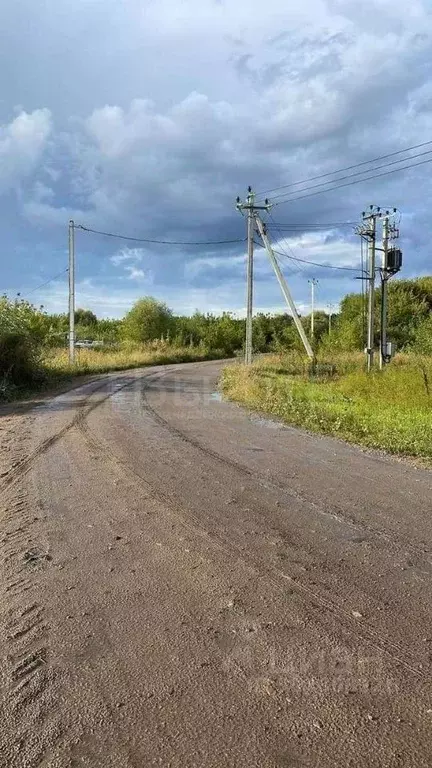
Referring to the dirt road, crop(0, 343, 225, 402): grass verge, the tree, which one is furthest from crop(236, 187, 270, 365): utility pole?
the tree

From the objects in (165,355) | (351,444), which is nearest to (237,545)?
(351,444)

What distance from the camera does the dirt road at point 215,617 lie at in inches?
93.7

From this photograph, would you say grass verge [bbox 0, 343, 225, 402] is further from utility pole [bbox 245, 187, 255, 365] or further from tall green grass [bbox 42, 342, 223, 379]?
utility pole [bbox 245, 187, 255, 365]

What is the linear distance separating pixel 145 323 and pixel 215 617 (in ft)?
193

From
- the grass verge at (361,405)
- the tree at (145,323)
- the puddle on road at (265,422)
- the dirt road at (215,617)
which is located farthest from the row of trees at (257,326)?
the dirt road at (215,617)

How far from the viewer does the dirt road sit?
2379 mm

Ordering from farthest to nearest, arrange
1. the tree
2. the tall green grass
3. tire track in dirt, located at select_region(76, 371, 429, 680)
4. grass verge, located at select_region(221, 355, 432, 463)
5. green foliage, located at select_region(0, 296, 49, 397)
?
the tree < the tall green grass < green foliage, located at select_region(0, 296, 49, 397) < grass verge, located at select_region(221, 355, 432, 463) < tire track in dirt, located at select_region(76, 371, 429, 680)

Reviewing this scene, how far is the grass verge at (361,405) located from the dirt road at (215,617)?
223 cm

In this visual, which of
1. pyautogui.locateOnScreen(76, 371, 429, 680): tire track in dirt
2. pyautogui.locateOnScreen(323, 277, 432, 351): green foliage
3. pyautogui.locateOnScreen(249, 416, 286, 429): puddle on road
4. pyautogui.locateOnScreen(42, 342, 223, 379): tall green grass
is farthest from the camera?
pyautogui.locateOnScreen(323, 277, 432, 351): green foliage

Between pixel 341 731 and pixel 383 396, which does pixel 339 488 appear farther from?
pixel 383 396

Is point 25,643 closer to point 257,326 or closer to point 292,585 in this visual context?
point 292,585

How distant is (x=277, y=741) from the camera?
7.66 ft

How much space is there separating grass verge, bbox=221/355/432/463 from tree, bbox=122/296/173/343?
40839 millimetres

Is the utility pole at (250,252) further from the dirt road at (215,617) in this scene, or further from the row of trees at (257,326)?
the dirt road at (215,617)
